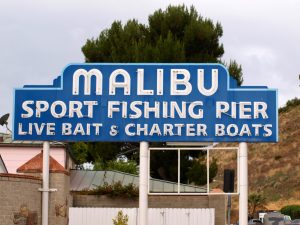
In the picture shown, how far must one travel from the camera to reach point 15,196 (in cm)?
2353

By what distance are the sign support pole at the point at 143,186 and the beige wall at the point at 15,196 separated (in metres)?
3.65

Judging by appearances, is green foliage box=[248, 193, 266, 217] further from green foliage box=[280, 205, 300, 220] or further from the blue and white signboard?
the blue and white signboard

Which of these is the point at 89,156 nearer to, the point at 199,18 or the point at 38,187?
the point at 199,18

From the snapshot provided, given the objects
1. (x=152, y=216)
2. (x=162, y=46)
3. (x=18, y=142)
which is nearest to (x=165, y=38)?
(x=162, y=46)

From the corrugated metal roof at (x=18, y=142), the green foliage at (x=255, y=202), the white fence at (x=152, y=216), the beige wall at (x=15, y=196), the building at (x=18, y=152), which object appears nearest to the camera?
the beige wall at (x=15, y=196)

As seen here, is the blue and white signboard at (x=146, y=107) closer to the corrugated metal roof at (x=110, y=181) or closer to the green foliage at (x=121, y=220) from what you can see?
the green foliage at (x=121, y=220)

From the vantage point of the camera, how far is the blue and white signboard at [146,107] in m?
24.6

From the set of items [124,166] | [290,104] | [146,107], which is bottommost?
[124,166]

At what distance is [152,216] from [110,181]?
8.71 meters

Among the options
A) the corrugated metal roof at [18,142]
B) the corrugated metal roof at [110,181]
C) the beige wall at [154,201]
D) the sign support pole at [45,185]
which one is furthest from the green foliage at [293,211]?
the sign support pole at [45,185]

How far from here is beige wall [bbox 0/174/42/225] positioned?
23203mm

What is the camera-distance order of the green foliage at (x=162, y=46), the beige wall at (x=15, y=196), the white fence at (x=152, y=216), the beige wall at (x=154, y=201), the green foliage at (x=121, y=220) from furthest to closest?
the green foliage at (x=162, y=46) → the beige wall at (x=154, y=201) → the white fence at (x=152, y=216) → the green foliage at (x=121, y=220) → the beige wall at (x=15, y=196)

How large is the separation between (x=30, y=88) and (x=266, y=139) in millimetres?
8374

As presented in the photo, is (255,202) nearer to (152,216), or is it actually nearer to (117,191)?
(117,191)
